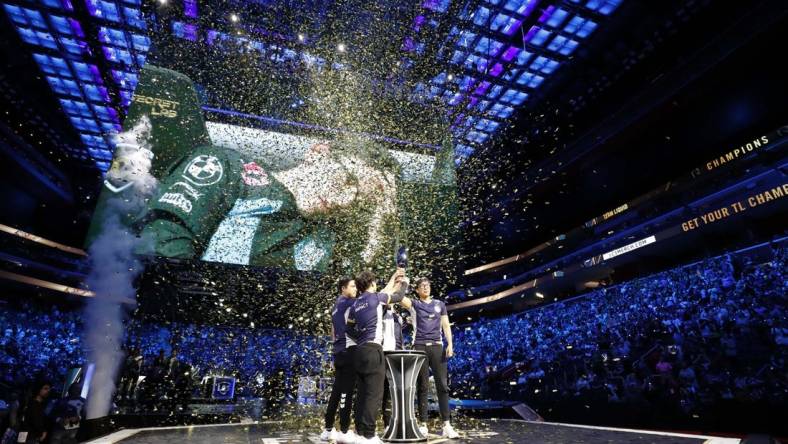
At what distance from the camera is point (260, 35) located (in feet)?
34.1

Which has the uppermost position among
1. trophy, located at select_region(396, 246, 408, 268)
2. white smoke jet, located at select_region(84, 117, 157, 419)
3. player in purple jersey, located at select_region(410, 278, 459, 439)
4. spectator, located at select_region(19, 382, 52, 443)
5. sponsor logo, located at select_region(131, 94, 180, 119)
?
sponsor logo, located at select_region(131, 94, 180, 119)

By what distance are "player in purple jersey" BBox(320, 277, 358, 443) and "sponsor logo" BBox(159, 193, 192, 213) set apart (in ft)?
20.2

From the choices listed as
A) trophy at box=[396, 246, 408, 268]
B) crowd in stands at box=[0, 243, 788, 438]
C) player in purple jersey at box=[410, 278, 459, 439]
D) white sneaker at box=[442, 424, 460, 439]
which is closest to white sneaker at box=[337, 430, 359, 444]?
player in purple jersey at box=[410, 278, 459, 439]

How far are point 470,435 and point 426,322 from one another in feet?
3.79

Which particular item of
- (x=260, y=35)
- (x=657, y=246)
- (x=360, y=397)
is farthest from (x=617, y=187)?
(x=360, y=397)

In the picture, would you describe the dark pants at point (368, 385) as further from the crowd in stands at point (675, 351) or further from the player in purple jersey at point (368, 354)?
the crowd in stands at point (675, 351)

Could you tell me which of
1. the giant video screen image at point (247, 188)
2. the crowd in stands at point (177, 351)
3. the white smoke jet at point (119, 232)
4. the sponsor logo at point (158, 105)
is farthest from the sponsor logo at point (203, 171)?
the crowd in stands at point (177, 351)

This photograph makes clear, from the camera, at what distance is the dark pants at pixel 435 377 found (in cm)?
405

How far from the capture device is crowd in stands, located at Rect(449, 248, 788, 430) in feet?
15.5

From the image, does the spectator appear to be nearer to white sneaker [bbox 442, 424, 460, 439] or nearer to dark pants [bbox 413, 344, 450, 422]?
dark pants [bbox 413, 344, 450, 422]

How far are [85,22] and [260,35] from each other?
541 cm

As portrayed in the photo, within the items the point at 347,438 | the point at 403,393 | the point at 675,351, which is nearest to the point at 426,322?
the point at 403,393

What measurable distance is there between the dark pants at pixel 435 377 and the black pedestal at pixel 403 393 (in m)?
0.21

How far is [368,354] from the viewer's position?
3.45m
